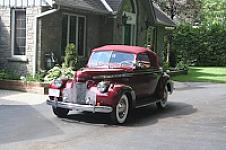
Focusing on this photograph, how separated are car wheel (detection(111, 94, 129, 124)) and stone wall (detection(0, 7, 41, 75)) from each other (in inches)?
311

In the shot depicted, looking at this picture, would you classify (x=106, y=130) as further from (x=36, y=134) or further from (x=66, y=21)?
(x=66, y=21)

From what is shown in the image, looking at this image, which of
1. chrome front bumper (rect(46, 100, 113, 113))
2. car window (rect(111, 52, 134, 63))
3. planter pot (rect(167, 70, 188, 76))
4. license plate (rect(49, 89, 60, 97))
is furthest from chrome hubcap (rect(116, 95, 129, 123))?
planter pot (rect(167, 70, 188, 76))

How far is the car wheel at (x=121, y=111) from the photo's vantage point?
33.7ft

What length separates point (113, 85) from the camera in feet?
34.2

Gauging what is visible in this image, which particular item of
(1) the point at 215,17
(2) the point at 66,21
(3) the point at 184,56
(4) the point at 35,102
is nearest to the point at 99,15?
(2) the point at 66,21

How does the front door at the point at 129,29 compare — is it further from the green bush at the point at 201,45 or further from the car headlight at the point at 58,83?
the car headlight at the point at 58,83

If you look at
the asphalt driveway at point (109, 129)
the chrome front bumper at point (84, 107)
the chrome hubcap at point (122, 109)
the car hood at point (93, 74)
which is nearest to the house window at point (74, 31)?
the asphalt driveway at point (109, 129)

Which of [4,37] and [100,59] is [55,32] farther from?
[100,59]

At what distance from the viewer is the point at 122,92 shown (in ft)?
34.3

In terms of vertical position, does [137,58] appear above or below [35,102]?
above

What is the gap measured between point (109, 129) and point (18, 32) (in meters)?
9.63

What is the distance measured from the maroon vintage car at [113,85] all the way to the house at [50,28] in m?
5.85

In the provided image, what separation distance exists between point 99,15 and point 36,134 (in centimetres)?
1355

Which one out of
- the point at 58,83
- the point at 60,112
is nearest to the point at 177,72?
the point at 60,112
